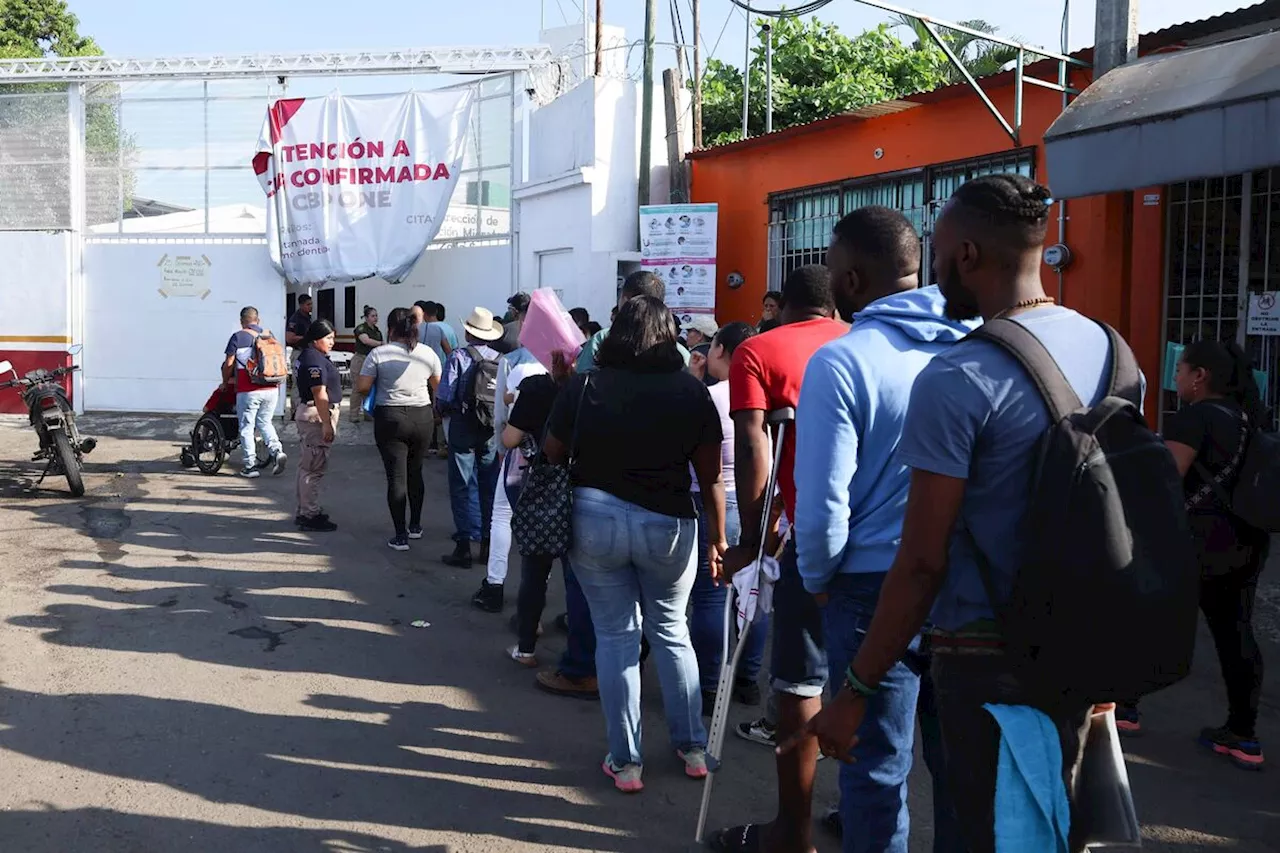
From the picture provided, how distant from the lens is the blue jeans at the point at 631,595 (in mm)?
4176

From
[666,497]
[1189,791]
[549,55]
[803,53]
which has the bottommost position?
[1189,791]

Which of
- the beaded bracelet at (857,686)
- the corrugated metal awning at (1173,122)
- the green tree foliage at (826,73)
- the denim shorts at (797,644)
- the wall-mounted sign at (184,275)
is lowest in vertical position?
the denim shorts at (797,644)

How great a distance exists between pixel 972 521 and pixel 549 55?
1419 cm

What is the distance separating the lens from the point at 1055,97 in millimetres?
9188

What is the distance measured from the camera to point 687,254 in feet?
42.6

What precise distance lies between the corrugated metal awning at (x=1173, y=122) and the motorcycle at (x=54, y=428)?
8.51 meters

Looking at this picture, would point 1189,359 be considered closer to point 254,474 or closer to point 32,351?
point 254,474

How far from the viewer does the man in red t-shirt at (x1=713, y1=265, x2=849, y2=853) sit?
353 cm

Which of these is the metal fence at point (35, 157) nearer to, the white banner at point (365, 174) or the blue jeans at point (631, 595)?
the white banner at point (365, 174)

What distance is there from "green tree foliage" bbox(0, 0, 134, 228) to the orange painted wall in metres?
8.48

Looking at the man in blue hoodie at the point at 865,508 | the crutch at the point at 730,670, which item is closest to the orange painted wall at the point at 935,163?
the crutch at the point at 730,670

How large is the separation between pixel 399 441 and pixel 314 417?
103cm

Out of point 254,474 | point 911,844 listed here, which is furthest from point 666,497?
point 254,474

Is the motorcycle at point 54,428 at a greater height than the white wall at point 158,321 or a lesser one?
lesser
